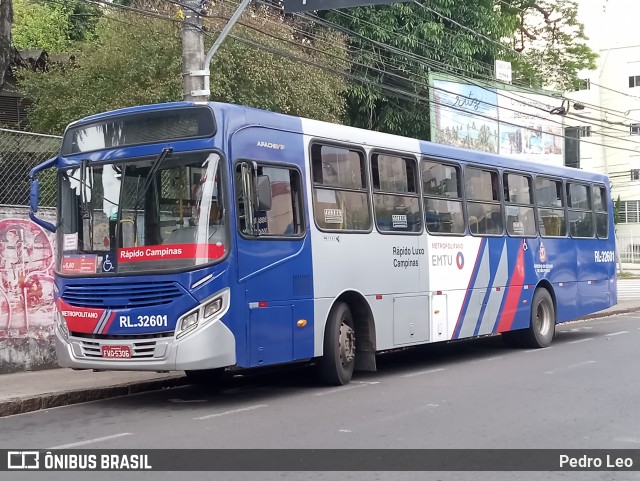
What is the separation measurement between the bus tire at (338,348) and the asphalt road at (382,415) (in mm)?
187

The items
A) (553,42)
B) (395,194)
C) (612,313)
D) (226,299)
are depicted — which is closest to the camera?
(226,299)

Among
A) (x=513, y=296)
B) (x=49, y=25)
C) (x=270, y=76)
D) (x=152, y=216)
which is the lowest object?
(x=513, y=296)

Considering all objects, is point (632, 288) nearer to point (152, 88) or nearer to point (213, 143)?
point (152, 88)

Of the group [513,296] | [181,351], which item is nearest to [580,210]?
[513,296]

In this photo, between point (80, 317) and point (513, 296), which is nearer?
point (80, 317)

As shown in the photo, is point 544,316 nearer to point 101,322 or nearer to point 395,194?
point 395,194

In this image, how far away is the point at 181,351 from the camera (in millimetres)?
9344

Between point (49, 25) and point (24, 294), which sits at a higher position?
point (49, 25)

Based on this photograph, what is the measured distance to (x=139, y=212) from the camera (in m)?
9.74

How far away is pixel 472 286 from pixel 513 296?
1504 millimetres

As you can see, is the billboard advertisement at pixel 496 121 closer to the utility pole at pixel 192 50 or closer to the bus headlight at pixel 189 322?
the utility pole at pixel 192 50

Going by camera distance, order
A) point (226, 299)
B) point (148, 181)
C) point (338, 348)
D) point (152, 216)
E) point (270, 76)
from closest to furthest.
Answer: point (226, 299)
point (152, 216)
point (148, 181)
point (338, 348)
point (270, 76)

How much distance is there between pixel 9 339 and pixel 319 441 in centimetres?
675
